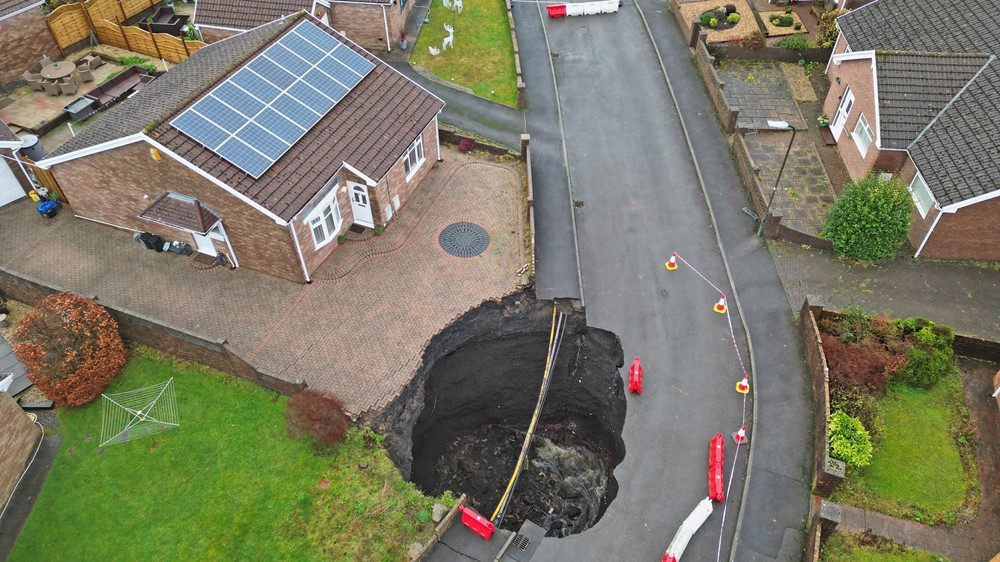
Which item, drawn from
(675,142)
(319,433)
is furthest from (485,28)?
(319,433)

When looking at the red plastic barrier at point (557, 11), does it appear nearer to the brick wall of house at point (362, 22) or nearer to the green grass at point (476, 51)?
the green grass at point (476, 51)

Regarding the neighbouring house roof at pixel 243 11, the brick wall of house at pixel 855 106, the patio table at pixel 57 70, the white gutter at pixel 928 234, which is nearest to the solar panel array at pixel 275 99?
the neighbouring house roof at pixel 243 11

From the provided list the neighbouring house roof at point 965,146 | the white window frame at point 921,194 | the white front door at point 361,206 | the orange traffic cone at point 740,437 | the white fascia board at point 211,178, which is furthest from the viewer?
the white front door at point 361,206

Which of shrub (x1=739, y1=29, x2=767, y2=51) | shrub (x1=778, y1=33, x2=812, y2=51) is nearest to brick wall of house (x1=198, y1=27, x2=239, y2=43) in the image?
shrub (x1=739, y1=29, x2=767, y2=51)

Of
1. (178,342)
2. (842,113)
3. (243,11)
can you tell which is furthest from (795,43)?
(178,342)

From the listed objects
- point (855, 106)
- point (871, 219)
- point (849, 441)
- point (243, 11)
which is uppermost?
point (243, 11)

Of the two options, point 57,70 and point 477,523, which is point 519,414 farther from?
point 57,70

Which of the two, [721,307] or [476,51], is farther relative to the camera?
[476,51]
